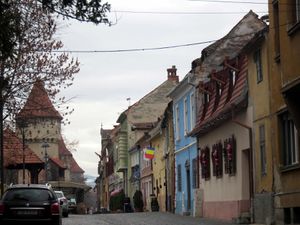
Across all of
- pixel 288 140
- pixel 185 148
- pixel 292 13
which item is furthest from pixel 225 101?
pixel 185 148

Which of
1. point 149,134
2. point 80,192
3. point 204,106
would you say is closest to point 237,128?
point 204,106

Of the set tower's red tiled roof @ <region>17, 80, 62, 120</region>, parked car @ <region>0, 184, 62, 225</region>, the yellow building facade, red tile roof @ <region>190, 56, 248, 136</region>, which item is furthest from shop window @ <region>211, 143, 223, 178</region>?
parked car @ <region>0, 184, 62, 225</region>

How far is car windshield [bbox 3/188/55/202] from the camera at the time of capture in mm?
20328

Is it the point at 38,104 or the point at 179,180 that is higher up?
the point at 38,104

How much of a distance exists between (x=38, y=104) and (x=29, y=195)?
8292mm

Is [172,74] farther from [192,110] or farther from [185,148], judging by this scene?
[192,110]

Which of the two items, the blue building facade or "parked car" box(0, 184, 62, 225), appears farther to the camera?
the blue building facade

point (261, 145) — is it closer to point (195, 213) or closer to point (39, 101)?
point (39, 101)

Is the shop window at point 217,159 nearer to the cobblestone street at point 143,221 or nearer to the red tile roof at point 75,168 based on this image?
the cobblestone street at point 143,221

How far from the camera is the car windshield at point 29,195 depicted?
20328 millimetres

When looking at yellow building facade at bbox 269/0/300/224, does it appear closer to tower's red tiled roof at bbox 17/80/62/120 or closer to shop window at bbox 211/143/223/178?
shop window at bbox 211/143/223/178

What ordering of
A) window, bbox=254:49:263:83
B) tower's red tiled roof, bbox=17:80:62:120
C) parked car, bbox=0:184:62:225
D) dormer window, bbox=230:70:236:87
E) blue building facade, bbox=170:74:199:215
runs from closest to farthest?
parked car, bbox=0:184:62:225 < window, bbox=254:49:263:83 < tower's red tiled roof, bbox=17:80:62:120 < dormer window, bbox=230:70:236:87 < blue building facade, bbox=170:74:199:215

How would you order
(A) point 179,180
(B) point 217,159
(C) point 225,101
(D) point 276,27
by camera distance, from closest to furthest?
(D) point 276,27 → (C) point 225,101 → (B) point 217,159 → (A) point 179,180

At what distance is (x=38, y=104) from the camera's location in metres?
28.3
